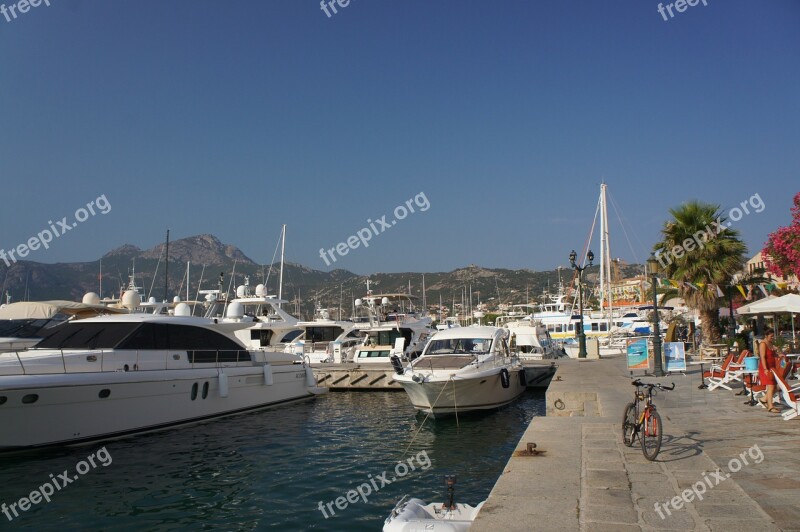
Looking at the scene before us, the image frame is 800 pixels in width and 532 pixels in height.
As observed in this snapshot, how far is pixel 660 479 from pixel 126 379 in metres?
13.1

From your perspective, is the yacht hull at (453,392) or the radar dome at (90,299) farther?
the radar dome at (90,299)

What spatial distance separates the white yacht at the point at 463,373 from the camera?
56.5 feet

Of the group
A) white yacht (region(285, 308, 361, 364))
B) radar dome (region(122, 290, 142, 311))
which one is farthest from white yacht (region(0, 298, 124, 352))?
white yacht (region(285, 308, 361, 364))

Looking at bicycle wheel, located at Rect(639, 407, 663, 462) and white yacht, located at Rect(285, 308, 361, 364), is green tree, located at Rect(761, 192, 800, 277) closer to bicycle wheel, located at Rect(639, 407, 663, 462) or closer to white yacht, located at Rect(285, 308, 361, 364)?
bicycle wheel, located at Rect(639, 407, 663, 462)

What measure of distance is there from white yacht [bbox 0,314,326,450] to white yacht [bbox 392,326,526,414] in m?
5.52

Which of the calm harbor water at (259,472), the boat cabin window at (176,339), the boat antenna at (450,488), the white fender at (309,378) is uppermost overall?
the boat cabin window at (176,339)

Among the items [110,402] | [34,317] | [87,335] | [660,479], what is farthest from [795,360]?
[34,317]

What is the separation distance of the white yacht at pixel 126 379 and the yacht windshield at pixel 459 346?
5.92 m

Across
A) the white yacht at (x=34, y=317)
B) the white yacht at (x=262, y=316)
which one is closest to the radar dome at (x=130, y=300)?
the white yacht at (x=34, y=317)

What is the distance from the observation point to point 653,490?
5.55 metres

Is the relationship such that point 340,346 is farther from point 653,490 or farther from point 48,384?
point 653,490

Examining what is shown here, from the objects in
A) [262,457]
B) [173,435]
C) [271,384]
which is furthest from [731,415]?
[271,384]

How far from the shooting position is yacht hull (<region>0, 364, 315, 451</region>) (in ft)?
40.9

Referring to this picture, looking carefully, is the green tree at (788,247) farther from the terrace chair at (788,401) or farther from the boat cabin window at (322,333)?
the boat cabin window at (322,333)
